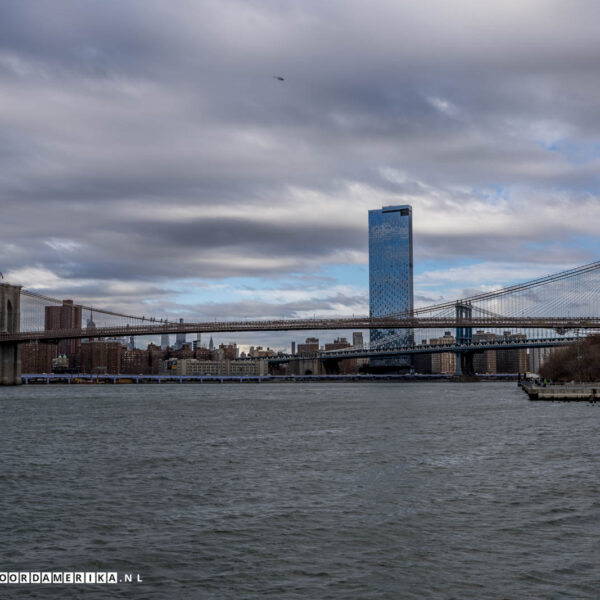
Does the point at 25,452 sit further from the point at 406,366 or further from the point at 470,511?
the point at 406,366

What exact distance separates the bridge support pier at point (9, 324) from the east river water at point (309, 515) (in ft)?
224

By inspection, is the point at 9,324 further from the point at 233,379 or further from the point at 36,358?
the point at 36,358

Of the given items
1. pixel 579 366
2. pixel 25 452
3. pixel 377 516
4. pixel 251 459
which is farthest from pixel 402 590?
pixel 579 366

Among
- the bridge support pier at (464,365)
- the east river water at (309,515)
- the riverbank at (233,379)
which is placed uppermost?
the bridge support pier at (464,365)

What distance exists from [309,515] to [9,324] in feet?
291

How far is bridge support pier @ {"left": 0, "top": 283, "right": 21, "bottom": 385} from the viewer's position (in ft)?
311

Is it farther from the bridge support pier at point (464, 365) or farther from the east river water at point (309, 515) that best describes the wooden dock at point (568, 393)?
the bridge support pier at point (464, 365)

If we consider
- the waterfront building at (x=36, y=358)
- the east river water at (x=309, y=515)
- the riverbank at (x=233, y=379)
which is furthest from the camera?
the waterfront building at (x=36, y=358)

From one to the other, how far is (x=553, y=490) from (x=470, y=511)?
11.0 ft

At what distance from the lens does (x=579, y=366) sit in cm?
7756

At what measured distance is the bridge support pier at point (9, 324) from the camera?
311ft

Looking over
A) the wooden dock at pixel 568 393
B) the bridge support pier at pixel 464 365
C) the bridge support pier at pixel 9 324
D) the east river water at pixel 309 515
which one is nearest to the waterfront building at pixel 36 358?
the bridge support pier at pixel 9 324

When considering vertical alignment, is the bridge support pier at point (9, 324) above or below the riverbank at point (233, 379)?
above

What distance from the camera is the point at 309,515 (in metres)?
15.7
